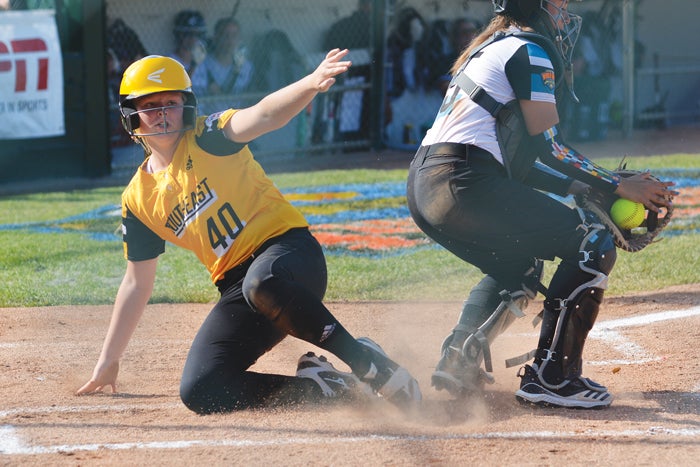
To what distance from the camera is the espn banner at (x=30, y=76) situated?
11406mm

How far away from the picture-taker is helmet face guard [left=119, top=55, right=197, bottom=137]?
4.23m

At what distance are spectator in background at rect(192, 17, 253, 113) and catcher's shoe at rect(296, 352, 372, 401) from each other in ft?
30.7

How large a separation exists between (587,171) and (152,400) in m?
2.14

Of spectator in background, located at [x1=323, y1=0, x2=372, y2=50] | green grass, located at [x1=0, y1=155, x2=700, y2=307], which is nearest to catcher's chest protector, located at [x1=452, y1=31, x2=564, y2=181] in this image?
green grass, located at [x1=0, y1=155, x2=700, y2=307]

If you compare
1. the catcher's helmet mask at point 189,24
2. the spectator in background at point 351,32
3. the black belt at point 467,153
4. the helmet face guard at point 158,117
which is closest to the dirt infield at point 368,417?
the black belt at point 467,153

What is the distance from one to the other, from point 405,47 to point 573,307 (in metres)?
11.8

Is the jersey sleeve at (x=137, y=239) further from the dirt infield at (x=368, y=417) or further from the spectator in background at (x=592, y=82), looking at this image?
the spectator in background at (x=592, y=82)

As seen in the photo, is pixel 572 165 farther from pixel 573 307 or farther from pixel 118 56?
pixel 118 56

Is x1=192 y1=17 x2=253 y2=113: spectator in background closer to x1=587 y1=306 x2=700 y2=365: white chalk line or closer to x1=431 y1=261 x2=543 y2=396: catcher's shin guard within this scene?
x1=587 y1=306 x2=700 y2=365: white chalk line

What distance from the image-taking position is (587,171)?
413 centimetres

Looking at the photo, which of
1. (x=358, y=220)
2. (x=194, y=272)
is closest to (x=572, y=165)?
(x=194, y=272)

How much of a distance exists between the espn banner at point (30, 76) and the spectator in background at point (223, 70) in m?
2.02

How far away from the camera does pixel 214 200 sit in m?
→ 4.28

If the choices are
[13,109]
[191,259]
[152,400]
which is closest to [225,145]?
[152,400]
